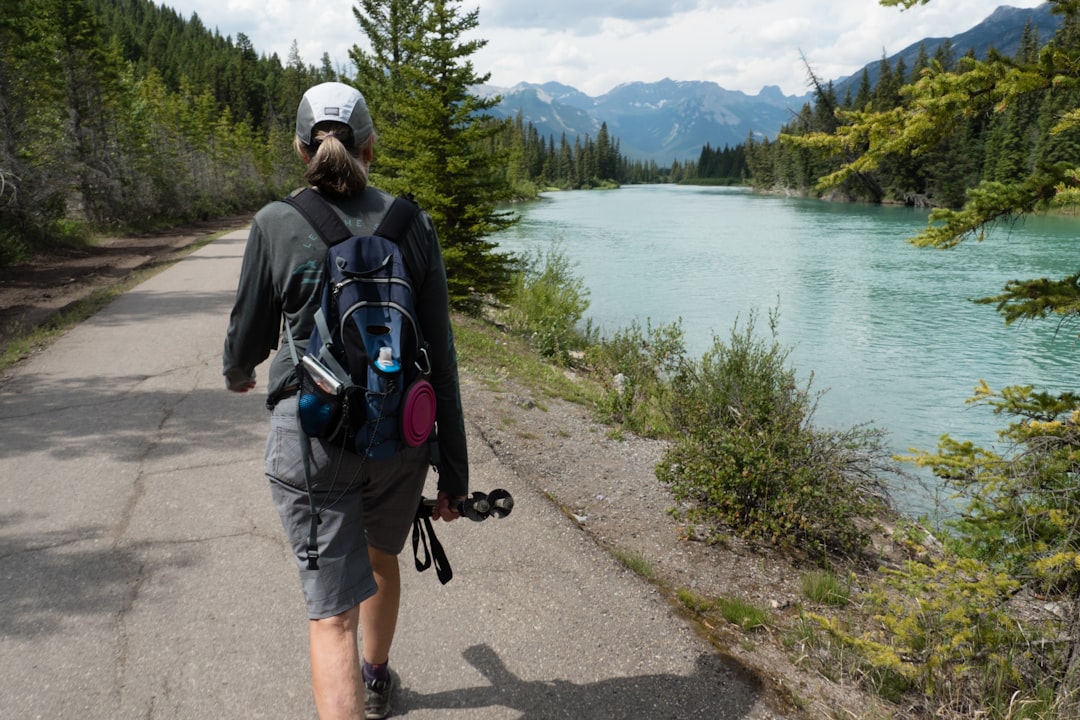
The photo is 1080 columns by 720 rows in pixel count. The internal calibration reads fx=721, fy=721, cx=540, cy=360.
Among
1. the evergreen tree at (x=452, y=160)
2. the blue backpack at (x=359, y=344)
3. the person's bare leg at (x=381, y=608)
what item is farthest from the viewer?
the evergreen tree at (x=452, y=160)

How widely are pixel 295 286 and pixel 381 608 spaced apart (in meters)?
1.21

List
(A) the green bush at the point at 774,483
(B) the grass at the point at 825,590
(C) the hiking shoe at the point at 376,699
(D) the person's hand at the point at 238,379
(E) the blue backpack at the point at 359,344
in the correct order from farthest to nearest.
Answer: (A) the green bush at the point at 774,483
(B) the grass at the point at 825,590
(C) the hiking shoe at the point at 376,699
(D) the person's hand at the point at 238,379
(E) the blue backpack at the point at 359,344

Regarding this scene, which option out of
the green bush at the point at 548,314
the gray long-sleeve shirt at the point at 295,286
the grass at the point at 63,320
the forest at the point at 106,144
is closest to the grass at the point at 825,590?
the gray long-sleeve shirt at the point at 295,286

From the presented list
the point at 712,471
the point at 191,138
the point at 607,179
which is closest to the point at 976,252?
the point at 712,471

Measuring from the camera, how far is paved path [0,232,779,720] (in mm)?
2797

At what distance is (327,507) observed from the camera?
2.05 metres

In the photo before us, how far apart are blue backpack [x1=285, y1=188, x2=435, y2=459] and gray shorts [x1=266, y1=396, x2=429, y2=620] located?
3.5 inches

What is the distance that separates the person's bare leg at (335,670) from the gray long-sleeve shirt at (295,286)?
2.24ft

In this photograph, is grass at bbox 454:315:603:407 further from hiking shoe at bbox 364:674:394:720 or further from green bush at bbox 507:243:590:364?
hiking shoe at bbox 364:674:394:720

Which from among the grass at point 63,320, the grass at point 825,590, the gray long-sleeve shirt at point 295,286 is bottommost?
the grass at point 825,590

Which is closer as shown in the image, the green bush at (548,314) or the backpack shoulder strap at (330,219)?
the backpack shoulder strap at (330,219)

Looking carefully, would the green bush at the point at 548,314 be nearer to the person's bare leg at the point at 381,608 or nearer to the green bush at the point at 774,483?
the green bush at the point at 774,483

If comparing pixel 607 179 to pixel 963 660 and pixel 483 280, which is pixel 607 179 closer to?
pixel 483 280

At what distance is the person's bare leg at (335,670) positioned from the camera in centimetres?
202
